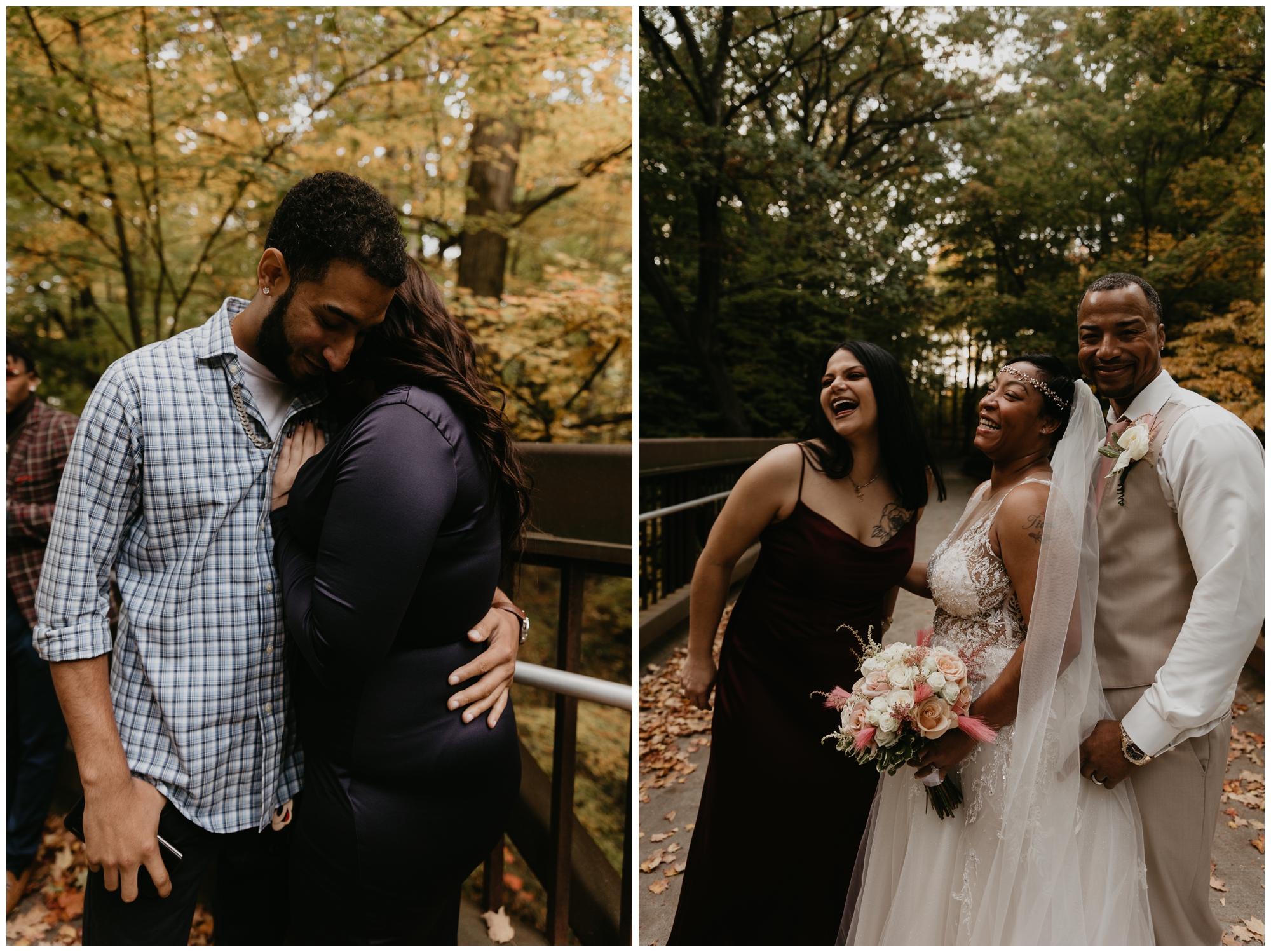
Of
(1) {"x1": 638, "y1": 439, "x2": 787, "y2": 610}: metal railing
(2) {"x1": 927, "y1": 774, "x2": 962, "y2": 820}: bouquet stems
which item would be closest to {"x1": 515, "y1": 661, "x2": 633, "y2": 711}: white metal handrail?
(2) {"x1": 927, "y1": 774, "x2": 962, "y2": 820}: bouquet stems

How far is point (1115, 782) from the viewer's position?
185 cm

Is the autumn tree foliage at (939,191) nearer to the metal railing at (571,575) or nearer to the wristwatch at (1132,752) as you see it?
the wristwatch at (1132,752)

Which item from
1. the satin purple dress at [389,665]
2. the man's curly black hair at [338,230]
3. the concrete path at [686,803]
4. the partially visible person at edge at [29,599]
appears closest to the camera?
the satin purple dress at [389,665]

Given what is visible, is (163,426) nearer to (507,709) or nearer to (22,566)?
(507,709)

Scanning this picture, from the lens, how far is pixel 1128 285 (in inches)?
Answer: 76.8

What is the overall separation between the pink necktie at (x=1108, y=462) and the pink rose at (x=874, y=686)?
774 mm

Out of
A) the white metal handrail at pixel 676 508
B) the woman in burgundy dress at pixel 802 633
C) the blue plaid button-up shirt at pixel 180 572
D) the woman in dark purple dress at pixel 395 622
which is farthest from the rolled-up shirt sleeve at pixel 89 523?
the white metal handrail at pixel 676 508

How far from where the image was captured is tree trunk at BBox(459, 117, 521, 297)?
5613 millimetres

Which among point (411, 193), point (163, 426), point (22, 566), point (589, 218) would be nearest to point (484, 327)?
point (411, 193)

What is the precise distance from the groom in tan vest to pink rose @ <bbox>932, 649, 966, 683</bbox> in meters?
0.40

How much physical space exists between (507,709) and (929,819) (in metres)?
1.37

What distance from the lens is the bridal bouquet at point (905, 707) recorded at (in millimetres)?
1833

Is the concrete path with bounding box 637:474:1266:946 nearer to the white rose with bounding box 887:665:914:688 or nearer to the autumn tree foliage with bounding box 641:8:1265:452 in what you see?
the white rose with bounding box 887:665:914:688

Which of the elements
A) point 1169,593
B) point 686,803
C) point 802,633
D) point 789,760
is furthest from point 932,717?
point 686,803
